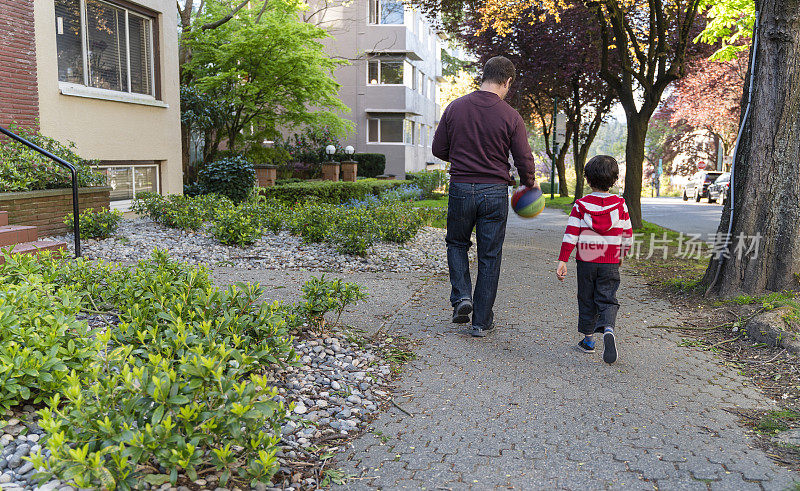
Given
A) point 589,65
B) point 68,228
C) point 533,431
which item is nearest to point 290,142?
point 589,65

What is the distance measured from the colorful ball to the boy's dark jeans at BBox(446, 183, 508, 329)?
351 millimetres

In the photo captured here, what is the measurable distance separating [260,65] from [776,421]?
1724 centimetres

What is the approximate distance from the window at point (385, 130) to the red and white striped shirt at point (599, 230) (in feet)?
106

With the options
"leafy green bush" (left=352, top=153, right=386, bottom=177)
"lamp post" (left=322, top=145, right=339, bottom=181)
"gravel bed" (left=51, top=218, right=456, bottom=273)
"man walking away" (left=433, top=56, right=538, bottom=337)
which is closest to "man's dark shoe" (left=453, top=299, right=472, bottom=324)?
"man walking away" (left=433, top=56, right=538, bottom=337)

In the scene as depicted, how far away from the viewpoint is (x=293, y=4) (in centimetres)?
Result: 1909

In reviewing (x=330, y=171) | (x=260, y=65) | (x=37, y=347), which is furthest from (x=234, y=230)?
(x=330, y=171)

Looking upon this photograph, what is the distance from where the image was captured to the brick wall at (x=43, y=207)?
312 inches

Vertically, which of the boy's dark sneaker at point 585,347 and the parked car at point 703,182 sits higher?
the parked car at point 703,182

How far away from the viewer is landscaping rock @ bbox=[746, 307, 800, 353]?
4746 millimetres

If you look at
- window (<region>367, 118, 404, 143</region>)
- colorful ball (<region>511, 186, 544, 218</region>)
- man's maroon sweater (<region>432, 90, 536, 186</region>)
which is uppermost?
window (<region>367, 118, 404, 143</region>)

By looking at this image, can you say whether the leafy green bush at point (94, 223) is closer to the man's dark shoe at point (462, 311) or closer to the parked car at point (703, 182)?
the man's dark shoe at point (462, 311)

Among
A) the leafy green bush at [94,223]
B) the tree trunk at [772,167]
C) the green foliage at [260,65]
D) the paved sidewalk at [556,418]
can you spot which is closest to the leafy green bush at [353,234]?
the paved sidewalk at [556,418]

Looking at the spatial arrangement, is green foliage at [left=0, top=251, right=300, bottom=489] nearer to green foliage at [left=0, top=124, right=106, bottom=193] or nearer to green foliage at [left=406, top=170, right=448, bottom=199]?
green foliage at [left=0, top=124, right=106, bottom=193]

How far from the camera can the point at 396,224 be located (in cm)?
964
